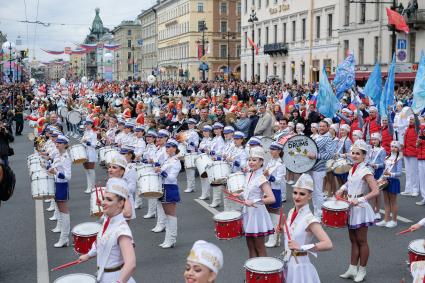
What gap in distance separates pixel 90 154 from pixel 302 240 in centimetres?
1085

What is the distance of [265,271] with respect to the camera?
5426mm

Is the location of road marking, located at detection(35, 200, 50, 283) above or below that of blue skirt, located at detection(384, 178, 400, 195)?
below

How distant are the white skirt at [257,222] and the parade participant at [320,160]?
380cm

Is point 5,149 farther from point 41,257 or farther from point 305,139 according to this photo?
point 305,139

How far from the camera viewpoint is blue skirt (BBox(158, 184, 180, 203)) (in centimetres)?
966

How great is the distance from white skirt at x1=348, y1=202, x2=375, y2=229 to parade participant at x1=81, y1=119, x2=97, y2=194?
27.4ft

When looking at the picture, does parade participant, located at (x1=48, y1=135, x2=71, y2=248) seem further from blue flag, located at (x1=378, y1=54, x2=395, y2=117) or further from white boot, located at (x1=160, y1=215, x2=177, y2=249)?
blue flag, located at (x1=378, y1=54, x2=395, y2=117)

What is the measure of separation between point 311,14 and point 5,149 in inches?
1734

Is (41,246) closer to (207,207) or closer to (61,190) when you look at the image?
(61,190)

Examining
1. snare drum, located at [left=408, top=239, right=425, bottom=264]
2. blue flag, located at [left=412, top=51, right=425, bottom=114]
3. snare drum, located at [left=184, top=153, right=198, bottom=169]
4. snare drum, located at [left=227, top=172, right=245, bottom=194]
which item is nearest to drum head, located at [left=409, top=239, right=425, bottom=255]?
snare drum, located at [left=408, top=239, right=425, bottom=264]

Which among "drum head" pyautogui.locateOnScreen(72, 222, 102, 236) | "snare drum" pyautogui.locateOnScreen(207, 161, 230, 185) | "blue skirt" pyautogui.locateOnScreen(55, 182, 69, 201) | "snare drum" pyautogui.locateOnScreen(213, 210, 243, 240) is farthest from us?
"snare drum" pyautogui.locateOnScreen(207, 161, 230, 185)

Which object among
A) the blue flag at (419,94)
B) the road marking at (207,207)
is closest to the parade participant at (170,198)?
the road marking at (207,207)

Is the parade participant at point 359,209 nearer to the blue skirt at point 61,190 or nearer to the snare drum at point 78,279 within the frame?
the snare drum at point 78,279

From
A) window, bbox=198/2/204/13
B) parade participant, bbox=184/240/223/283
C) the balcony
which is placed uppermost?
window, bbox=198/2/204/13
